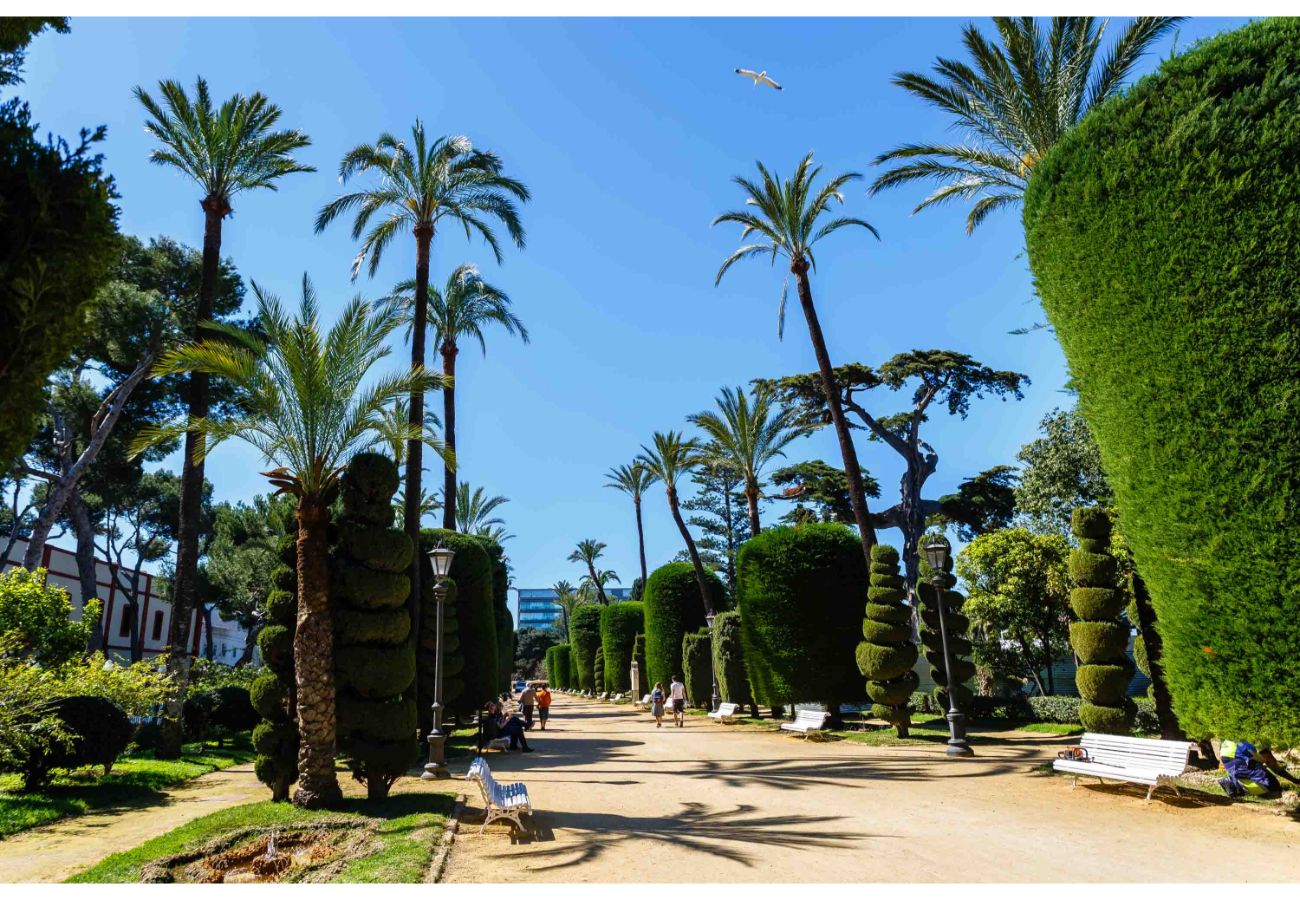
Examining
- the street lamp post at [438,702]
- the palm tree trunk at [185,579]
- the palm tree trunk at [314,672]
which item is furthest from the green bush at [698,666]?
the palm tree trunk at [314,672]

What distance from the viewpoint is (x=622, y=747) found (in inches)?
724

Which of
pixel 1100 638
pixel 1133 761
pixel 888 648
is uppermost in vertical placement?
pixel 1100 638

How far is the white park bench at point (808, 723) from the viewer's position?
18500mm

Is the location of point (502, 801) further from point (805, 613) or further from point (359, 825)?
point (805, 613)

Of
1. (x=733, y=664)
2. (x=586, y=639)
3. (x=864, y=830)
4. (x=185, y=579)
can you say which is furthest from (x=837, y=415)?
(x=586, y=639)

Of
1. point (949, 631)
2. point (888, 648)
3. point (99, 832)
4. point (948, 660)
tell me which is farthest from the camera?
point (888, 648)

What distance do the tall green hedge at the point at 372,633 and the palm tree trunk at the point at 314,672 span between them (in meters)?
0.34

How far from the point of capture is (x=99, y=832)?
9.16 metres

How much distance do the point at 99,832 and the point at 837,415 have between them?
16834 mm

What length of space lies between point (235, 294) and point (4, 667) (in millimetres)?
17062

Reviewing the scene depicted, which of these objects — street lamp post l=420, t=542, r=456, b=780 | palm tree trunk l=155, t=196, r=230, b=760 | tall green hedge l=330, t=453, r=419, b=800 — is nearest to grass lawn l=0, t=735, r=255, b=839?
palm tree trunk l=155, t=196, r=230, b=760

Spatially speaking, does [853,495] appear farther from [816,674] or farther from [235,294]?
[235,294]

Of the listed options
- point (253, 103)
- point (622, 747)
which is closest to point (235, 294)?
point (253, 103)

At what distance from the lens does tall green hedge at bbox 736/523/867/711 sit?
2016cm
